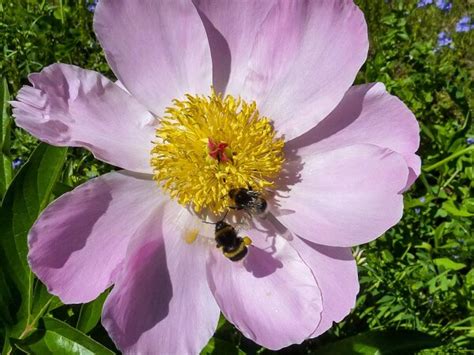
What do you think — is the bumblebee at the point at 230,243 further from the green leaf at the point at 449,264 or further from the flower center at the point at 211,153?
the green leaf at the point at 449,264

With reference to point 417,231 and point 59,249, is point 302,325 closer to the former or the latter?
point 59,249

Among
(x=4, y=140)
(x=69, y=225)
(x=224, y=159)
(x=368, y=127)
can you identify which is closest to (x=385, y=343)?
(x=368, y=127)

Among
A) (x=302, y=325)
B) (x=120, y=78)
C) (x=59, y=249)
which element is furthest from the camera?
(x=120, y=78)

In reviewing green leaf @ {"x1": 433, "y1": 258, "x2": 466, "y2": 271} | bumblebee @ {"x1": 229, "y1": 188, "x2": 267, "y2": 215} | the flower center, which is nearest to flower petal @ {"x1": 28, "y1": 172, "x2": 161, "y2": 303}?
the flower center

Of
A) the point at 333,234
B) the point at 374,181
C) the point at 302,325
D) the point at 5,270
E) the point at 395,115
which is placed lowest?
the point at 5,270

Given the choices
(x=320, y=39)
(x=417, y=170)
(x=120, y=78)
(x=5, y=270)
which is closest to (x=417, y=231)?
(x=417, y=170)

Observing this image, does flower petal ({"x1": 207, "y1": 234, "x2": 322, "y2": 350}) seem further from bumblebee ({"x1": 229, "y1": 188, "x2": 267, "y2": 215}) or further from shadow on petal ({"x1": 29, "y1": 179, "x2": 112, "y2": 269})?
shadow on petal ({"x1": 29, "y1": 179, "x2": 112, "y2": 269})

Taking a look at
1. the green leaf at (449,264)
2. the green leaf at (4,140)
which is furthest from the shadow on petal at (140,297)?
the green leaf at (449,264)
